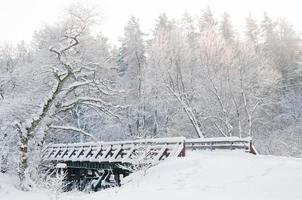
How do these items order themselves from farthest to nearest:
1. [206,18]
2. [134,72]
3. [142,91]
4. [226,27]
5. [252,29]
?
[252,29], [226,27], [206,18], [134,72], [142,91]

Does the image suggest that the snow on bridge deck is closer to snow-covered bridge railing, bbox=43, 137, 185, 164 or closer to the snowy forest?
snow-covered bridge railing, bbox=43, 137, 185, 164

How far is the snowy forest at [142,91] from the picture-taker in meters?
28.8

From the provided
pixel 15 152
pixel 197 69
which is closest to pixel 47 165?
pixel 15 152

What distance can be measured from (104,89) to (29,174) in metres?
10.0

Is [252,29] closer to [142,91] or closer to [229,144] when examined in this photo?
[142,91]

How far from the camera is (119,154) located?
2202 cm

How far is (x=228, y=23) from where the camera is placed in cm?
5188

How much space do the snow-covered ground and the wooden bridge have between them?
4.33 feet

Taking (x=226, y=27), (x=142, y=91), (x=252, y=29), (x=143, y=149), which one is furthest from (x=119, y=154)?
(x=252, y=29)

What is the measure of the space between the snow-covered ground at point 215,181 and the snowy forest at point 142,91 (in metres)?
11.8

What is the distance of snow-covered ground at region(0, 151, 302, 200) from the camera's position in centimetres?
1116

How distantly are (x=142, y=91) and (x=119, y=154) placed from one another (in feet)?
59.8

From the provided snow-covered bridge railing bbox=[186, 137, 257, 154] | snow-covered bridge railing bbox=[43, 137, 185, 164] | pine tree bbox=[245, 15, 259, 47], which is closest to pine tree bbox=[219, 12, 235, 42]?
pine tree bbox=[245, 15, 259, 47]

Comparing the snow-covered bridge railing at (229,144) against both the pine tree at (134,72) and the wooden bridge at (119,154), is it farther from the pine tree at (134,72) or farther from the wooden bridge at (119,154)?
the pine tree at (134,72)
